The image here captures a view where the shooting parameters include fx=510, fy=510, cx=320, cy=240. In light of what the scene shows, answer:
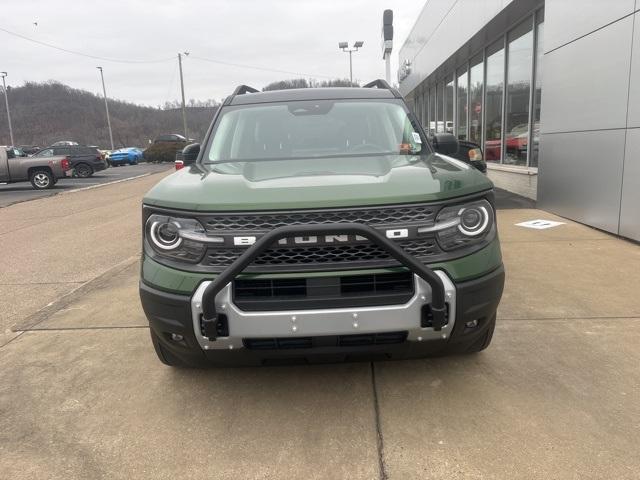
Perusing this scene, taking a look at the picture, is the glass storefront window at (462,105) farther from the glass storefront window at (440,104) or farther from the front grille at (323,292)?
the front grille at (323,292)

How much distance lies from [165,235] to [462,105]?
1555 cm

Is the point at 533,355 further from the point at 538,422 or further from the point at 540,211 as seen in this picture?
the point at 540,211

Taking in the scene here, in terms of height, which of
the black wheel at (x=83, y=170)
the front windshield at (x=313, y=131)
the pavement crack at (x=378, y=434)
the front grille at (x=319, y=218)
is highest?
the front windshield at (x=313, y=131)

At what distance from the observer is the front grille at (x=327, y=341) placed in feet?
7.82

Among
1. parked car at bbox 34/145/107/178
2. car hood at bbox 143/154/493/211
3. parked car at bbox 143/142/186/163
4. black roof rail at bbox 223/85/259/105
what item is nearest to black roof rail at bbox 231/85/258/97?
black roof rail at bbox 223/85/259/105

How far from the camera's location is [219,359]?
8.36 ft

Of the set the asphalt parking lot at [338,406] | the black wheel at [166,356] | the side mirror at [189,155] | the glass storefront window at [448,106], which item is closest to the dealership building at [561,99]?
the asphalt parking lot at [338,406]

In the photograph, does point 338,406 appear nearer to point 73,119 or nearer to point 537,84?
point 537,84

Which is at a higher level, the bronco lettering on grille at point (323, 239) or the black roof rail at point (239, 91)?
the black roof rail at point (239, 91)

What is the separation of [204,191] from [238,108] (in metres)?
1.70

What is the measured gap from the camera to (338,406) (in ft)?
9.13

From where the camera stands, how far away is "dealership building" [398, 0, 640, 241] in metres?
6.28

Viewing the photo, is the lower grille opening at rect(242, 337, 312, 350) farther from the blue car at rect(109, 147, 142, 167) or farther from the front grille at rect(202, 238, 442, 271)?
the blue car at rect(109, 147, 142, 167)

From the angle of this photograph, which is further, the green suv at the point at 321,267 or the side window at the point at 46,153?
the side window at the point at 46,153
